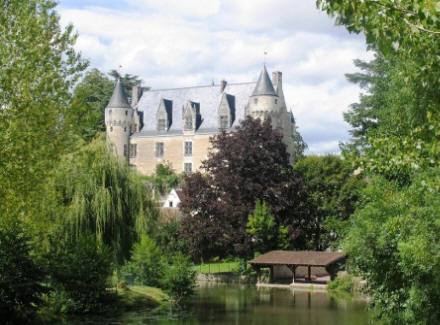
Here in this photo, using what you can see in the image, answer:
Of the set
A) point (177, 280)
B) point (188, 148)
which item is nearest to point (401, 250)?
point (177, 280)

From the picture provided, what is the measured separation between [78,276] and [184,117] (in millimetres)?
55662

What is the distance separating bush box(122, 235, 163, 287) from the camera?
80.1 feet

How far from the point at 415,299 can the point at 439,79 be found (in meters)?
6.82

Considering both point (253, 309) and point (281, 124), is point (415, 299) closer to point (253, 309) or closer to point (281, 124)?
point (253, 309)

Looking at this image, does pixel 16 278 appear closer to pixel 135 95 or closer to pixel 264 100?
pixel 264 100

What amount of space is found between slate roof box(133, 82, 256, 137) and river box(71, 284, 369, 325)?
42.8m

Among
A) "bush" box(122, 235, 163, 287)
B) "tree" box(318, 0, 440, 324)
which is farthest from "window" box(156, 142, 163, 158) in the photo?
"tree" box(318, 0, 440, 324)

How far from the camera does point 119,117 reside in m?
75.1

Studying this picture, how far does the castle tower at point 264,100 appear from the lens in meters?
68.5

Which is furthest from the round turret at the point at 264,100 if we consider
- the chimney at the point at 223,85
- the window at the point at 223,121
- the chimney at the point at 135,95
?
the chimney at the point at 135,95

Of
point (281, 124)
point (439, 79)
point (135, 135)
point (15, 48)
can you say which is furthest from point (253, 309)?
point (135, 135)

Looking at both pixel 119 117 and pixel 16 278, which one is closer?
pixel 16 278

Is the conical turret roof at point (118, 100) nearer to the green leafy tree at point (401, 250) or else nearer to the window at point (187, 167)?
the window at point (187, 167)

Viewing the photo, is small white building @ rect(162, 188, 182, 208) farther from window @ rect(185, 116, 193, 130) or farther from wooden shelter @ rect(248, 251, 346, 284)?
wooden shelter @ rect(248, 251, 346, 284)
